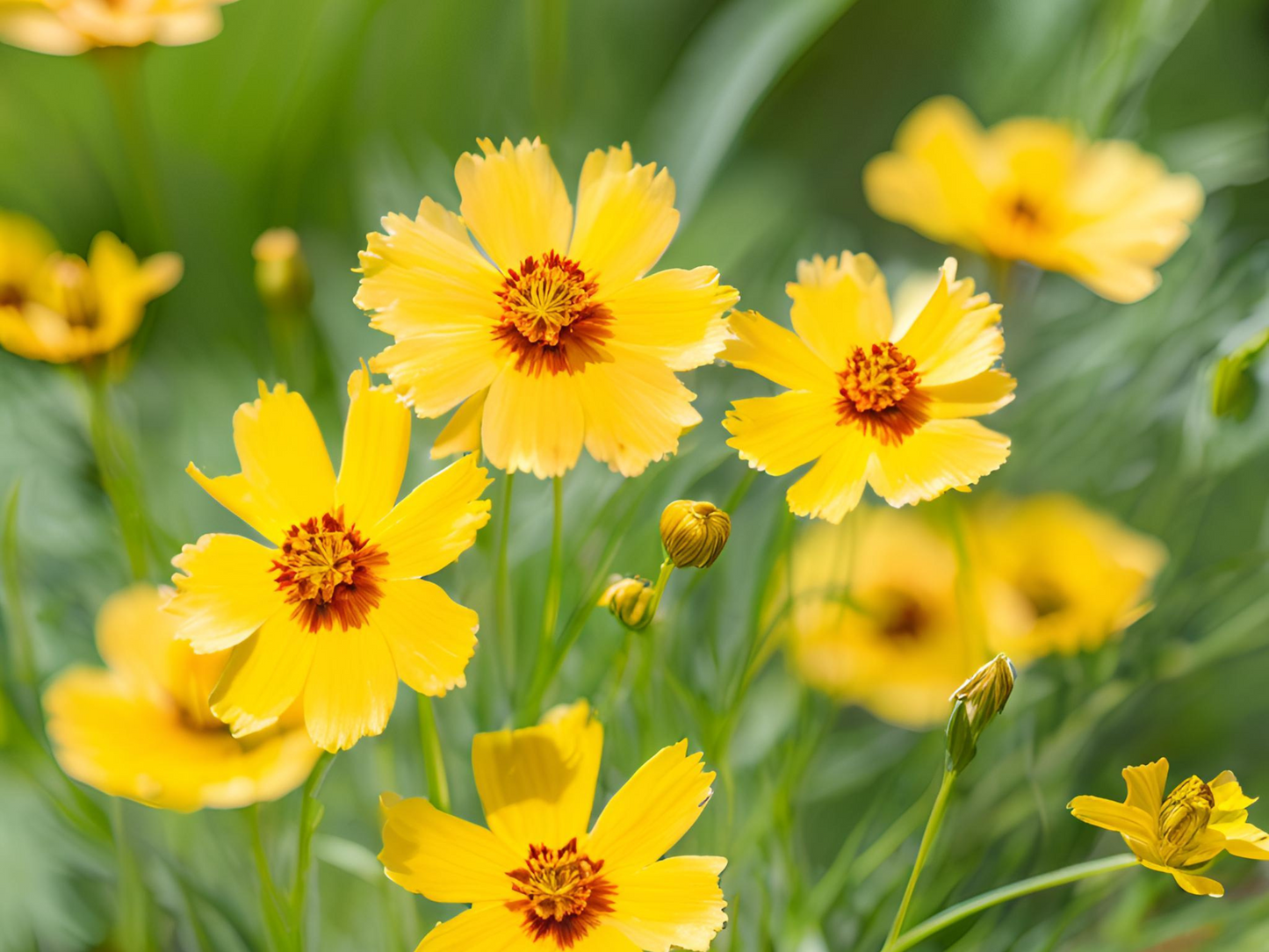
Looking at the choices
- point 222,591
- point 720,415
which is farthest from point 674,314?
point 720,415

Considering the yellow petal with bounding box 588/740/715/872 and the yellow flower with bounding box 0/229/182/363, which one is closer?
the yellow petal with bounding box 588/740/715/872

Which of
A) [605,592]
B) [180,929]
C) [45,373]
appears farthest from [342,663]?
[45,373]

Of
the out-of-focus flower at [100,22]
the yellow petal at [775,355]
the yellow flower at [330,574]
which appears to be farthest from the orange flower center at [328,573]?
the out-of-focus flower at [100,22]

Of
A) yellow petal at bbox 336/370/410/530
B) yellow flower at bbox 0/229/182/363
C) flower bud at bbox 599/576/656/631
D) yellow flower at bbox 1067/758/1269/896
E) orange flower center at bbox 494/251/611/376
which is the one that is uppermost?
yellow flower at bbox 0/229/182/363

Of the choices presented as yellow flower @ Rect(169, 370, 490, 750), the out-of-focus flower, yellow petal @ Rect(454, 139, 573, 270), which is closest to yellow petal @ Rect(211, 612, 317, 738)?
yellow flower @ Rect(169, 370, 490, 750)

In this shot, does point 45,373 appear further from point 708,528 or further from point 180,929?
point 708,528

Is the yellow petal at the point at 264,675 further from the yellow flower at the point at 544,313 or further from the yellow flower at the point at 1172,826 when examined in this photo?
the yellow flower at the point at 1172,826

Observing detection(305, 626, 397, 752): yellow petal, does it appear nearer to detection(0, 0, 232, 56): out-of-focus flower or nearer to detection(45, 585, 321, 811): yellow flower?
detection(45, 585, 321, 811): yellow flower
